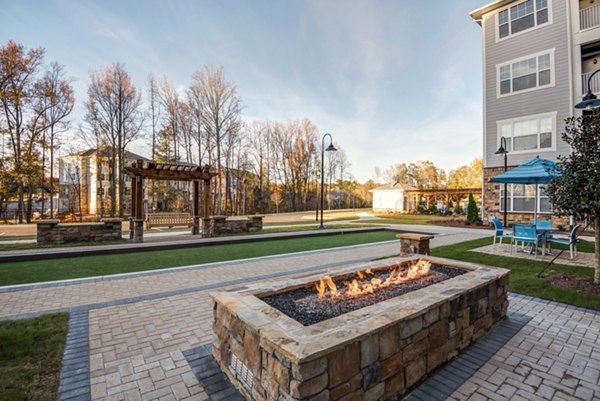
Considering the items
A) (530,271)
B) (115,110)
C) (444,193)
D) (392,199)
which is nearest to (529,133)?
(530,271)

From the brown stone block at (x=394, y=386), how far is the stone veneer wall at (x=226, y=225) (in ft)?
32.4

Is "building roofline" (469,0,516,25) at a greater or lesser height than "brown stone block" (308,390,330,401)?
greater

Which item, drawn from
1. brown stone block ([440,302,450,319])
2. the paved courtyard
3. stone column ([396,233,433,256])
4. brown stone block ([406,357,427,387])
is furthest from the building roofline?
brown stone block ([406,357,427,387])

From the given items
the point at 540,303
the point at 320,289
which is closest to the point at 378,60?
the point at 540,303

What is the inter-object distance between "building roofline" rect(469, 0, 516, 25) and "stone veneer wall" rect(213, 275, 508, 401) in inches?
618

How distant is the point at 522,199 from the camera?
12281mm

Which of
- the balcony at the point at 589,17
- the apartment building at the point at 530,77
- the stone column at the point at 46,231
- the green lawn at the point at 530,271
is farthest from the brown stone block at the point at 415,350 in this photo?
the balcony at the point at 589,17

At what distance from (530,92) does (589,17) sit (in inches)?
122

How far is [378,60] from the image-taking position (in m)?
13.8

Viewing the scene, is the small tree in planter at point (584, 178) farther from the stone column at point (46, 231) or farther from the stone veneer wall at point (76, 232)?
the stone column at point (46, 231)

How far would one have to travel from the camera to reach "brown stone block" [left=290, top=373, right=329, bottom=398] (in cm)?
149

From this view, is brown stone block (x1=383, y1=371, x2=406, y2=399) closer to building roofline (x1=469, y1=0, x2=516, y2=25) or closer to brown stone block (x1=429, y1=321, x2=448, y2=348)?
brown stone block (x1=429, y1=321, x2=448, y2=348)

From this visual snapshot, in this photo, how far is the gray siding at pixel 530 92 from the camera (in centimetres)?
1110

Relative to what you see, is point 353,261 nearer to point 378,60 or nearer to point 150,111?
point 378,60
